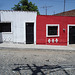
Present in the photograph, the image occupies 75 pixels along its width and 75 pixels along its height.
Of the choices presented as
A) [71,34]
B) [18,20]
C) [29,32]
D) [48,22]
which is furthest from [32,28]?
[71,34]

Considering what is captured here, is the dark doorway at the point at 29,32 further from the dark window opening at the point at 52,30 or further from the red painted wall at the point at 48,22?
the dark window opening at the point at 52,30

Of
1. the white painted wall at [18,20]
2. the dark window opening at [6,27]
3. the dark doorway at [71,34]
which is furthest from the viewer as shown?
the dark doorway at [71,34]

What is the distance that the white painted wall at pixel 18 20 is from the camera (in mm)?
10805

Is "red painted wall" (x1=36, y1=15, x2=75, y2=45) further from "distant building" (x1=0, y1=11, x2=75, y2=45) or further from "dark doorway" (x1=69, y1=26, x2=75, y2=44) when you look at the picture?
"dark doorway" (x1=69, y1=26, x2=75, y2=44)

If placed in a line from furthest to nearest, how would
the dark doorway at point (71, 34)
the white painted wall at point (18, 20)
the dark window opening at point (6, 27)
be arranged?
the dark doorway at point (71, 34) < the dark window opening at point (6, 27) < the white painted wall at point (18, 20)

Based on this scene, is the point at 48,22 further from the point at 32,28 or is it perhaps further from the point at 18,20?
the point at 18,20

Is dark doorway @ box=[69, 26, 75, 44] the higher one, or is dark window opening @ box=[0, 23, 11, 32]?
dark window opening @ box=[0, 23, 11, 32]

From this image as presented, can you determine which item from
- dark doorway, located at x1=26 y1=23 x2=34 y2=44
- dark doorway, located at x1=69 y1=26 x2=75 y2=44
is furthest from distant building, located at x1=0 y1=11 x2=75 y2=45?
dark doorway, located at x1=69 y1=26 x2=75 y2=44

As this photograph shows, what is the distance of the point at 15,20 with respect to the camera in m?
10.9

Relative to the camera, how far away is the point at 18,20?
10.9 meters

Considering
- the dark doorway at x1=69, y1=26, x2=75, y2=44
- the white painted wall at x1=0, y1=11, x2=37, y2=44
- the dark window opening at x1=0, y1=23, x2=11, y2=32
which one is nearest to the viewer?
the white painted wall at x1=0, y1=11, x2=37, y2=44

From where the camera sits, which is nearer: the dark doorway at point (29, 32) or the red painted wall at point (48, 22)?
the red painted wall at point (48, 22)

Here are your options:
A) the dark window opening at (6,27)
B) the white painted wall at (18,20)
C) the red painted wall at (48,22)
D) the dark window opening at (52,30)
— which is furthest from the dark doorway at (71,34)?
the dark window opening at (6,27)

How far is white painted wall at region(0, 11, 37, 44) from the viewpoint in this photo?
1080 centimetres
